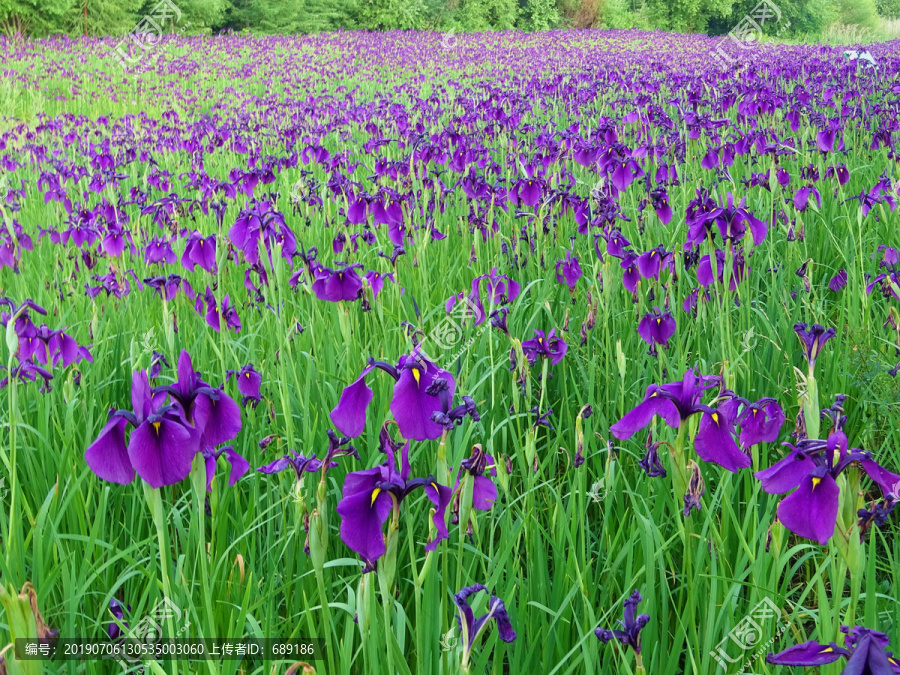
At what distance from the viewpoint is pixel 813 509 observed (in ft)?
3.55

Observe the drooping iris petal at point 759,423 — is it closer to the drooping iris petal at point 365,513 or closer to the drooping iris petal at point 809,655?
the drooping iris petal at point 809,655

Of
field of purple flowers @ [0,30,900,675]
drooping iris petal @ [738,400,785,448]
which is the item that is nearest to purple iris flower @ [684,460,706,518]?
field of purple flowers @ [0,30,900,675]

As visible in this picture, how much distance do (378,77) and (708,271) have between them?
47.8 feet

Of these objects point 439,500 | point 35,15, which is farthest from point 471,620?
point 35,15

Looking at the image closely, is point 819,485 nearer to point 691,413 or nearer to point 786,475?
point 786,475

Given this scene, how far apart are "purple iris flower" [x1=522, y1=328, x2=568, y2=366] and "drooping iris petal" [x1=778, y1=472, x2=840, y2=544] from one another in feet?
4.00

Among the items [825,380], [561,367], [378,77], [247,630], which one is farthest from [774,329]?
[378,77]

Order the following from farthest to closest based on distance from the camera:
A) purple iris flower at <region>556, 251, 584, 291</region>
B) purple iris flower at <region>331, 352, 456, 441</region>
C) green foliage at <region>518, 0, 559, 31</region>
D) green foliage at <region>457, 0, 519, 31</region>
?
1. green foliage at <region>518, 0, 559, 31</region>
2. green foliage at <region>457, 0, 519, 31</region>
3. purple iris flower at <region>556, 251, 584, 291</region>
4. purple iris flower at <region>331, 352, 456, 441</region>

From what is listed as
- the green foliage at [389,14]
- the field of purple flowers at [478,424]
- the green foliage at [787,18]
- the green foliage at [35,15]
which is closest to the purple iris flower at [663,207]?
the field of purple flowers at [478,424]

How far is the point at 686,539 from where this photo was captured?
Answer: 1.56 m

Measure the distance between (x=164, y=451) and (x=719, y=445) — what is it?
1.05 metres

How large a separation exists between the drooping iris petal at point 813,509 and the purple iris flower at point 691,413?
0.25m

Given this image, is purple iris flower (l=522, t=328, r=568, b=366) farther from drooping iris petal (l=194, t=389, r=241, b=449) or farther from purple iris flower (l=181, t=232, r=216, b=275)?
purple iris flower (l=181, t=232, r=216, b=275)

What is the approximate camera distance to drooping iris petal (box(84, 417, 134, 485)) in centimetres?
111
